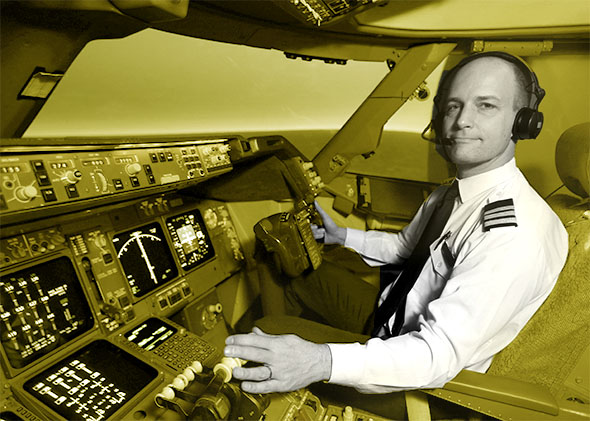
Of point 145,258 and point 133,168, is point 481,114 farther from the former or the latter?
point 145,258

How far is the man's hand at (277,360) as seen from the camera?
2.30ft

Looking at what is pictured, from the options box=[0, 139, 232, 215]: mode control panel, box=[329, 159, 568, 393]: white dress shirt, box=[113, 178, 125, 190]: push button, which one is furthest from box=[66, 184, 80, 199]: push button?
box=[329, 159, 568, 393]: white dress shirt

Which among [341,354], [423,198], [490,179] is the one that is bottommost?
[341,354]

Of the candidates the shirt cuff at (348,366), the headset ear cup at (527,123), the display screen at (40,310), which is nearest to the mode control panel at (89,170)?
the display screen at (40,310)

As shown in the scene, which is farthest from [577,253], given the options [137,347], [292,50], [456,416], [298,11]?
[137,347]

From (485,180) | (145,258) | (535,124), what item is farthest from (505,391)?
(145,258)

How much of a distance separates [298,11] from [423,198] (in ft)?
2.91

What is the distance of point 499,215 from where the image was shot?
0.84 meters

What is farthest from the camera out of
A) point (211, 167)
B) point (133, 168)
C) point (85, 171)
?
point (211, 167)

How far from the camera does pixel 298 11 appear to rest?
1.08 m

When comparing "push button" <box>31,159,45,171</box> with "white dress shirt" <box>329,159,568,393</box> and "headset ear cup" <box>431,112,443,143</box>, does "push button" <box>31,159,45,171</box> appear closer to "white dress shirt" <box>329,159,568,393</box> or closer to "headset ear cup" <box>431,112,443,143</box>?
"white dress shirt" <box>329,159,568,393</box>

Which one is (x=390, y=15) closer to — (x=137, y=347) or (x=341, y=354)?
(x=341, y=354)

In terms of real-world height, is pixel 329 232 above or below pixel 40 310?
below

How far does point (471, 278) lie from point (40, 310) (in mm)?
1251
